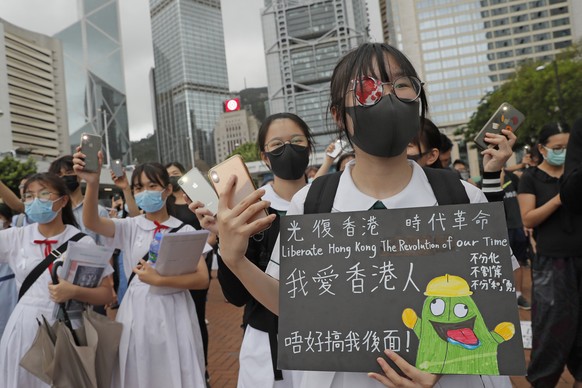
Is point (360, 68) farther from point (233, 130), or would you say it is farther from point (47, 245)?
point (233, 130)

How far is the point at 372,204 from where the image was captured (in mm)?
1301

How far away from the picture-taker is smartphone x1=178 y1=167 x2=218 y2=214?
1714mm

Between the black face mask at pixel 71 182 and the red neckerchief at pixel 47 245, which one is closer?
the red neckerchief at pixel 47 245

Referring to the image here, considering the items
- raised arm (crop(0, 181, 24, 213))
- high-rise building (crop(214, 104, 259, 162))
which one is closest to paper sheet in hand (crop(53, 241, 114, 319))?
raised arm (crop(0, 181, 24, 213))

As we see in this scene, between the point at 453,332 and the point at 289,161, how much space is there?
144cm

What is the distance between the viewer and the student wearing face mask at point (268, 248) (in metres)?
1.84

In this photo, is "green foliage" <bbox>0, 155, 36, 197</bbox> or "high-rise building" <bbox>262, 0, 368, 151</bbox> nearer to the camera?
"green foliage" <bbox>0, 155, 36, 197</bbox>

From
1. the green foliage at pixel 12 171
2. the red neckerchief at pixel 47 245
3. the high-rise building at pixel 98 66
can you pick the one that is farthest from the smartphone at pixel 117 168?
the high-rise building at pixel 98 66

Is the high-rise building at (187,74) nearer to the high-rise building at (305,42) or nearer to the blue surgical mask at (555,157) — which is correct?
the high-rise building at (305,42)

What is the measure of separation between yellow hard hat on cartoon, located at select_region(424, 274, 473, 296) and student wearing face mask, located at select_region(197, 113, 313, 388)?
559mm

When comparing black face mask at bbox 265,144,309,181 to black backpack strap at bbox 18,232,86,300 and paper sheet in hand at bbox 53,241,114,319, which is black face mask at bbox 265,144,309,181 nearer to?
paper sheet in hand at bbox 53,241,114,319

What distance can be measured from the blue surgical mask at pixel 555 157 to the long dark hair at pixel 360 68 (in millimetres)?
2238

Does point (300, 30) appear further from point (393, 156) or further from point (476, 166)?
point (393, 156)

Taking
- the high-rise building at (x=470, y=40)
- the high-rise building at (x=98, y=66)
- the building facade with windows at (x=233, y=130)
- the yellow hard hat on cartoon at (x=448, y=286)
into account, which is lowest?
the yellow hard hat on cartoon at (x=448, y=286)
